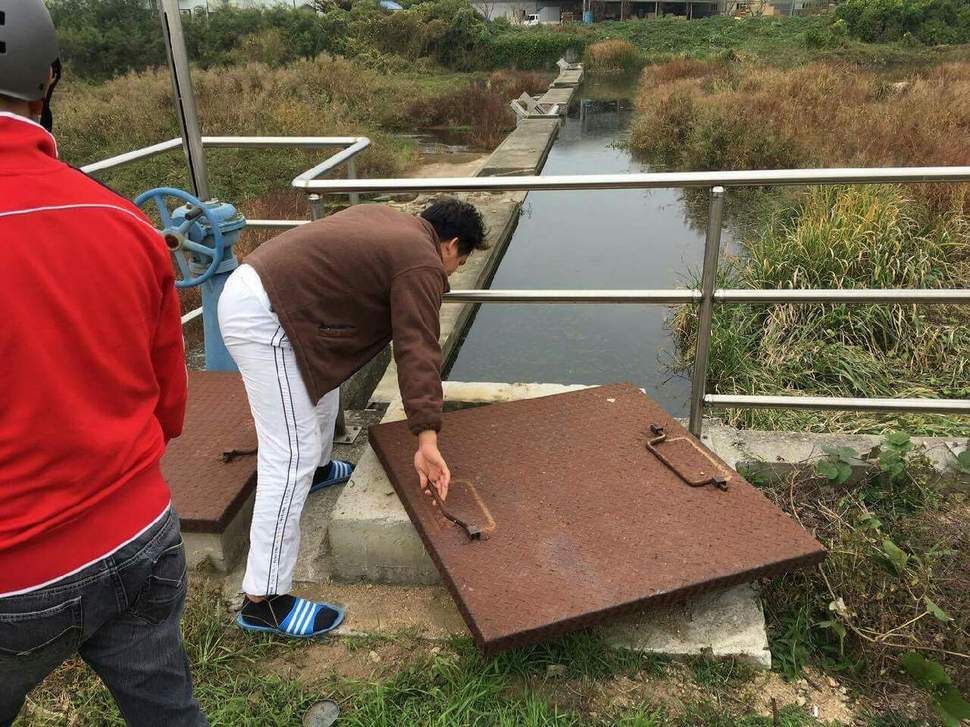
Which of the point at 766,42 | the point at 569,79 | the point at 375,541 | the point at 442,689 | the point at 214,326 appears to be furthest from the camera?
the point at 766,42

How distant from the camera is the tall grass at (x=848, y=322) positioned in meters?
4.70

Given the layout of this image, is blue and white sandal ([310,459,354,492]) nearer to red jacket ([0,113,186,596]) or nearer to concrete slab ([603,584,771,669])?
concrete slab ([603,584,771,669])

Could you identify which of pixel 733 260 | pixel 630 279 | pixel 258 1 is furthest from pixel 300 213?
pixel 258 1

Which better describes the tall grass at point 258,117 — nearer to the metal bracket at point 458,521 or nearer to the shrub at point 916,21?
the metal bracket at point 458,521

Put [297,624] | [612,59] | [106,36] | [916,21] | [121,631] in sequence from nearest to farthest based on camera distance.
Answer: [121,631], [297,624], [106,36], [916,21], [612,59]

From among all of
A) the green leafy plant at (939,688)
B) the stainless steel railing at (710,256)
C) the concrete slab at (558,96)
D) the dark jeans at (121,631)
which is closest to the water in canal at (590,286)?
the stainless steel railing at (710,256)

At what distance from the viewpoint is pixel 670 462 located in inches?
98.5

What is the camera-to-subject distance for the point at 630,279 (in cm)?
654

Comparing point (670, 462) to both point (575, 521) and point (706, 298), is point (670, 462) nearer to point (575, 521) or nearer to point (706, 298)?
point (575, 521)

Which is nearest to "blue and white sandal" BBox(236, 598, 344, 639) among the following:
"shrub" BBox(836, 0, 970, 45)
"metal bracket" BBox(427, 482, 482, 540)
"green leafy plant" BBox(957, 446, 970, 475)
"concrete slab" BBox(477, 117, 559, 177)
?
"metal bracket" BBox(427, 482, 482, 540)

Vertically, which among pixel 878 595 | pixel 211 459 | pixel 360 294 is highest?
pixel 360 294

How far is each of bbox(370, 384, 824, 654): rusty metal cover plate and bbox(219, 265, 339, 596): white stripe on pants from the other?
34cm

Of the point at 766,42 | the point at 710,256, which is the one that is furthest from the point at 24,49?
the point at 766,42

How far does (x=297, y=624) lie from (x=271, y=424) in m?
0.59
